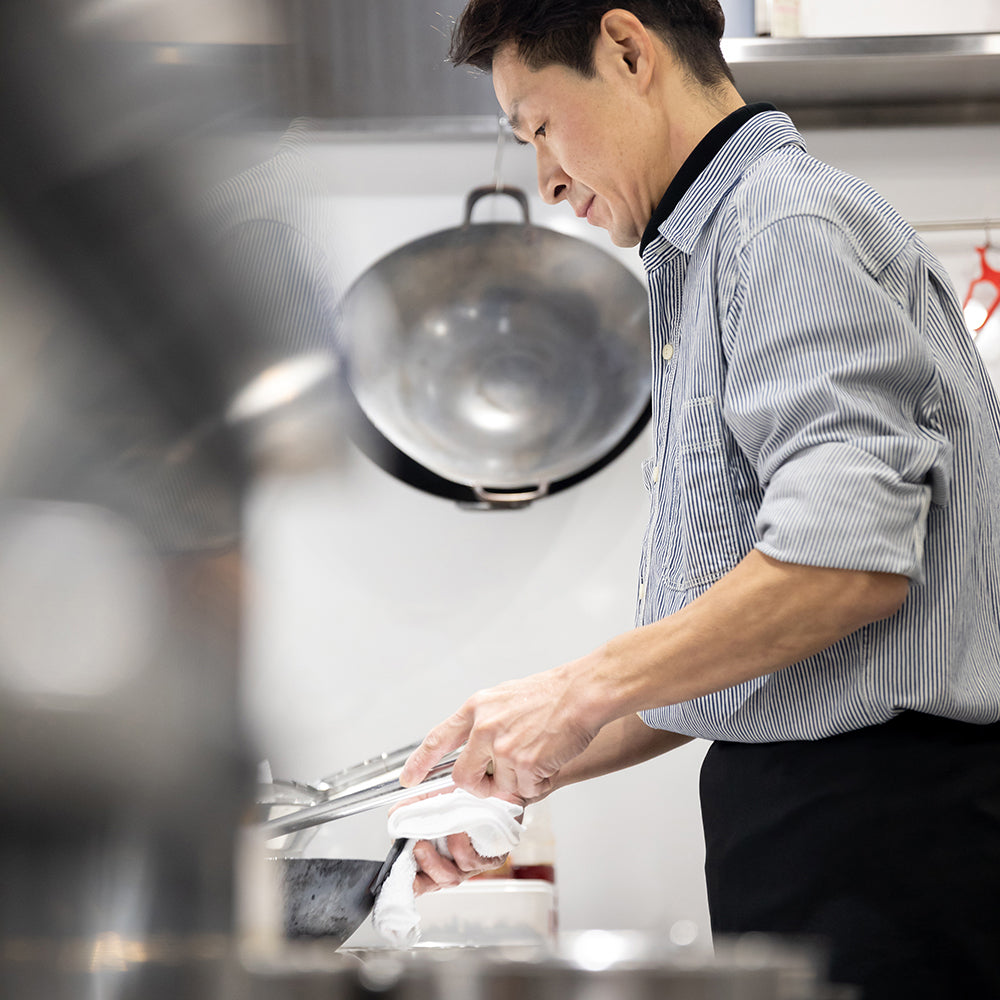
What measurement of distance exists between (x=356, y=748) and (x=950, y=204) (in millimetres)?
1353

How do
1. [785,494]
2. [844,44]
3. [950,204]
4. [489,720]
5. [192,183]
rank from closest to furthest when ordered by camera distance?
[192,183], [785,494], [489,720], [844,44], [950,204]

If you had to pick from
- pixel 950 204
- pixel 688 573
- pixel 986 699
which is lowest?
pixel 986 699

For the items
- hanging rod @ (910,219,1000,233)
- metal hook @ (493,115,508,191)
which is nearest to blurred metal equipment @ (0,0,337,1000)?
metal hook @ (493,115,508,191)

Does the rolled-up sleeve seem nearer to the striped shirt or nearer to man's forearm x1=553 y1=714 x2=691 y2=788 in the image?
the striped shirt

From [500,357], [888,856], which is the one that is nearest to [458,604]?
[500,357]

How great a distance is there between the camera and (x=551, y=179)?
996 mm

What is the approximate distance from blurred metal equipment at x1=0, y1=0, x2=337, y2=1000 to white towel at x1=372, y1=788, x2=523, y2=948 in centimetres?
33

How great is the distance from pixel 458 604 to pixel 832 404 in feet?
3.49

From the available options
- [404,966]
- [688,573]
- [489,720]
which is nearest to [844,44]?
[688,573]

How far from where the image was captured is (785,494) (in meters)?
0.66

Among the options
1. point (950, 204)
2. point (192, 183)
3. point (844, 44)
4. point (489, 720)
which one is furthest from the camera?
point (950, 204)

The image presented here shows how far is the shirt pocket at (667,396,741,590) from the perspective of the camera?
2.56ft

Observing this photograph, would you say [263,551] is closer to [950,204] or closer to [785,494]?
[785,494]

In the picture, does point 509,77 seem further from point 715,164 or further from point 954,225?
point 954,225
